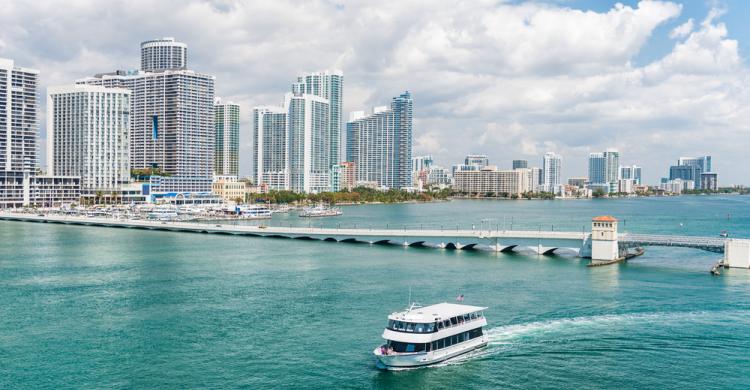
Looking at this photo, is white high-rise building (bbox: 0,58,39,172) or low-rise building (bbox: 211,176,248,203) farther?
low-rise building (bbox: 211,176,248,203)

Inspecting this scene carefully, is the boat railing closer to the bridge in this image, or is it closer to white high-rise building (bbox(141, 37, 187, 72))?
the bridge

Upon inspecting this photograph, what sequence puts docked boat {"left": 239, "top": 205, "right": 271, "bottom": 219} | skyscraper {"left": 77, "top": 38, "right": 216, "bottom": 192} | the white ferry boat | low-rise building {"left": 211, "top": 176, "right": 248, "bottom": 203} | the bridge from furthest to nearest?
low-rise building {"left": 211, "top": 176, "right": 248, "bottom": 203}, skyscraper {"left": 77, "top": 38, "right": 216, "bottom": 192}, docked boat {"left": 239, "top": 205, "right": 271, "bottom": 219}, the bridge, the white ferry boat

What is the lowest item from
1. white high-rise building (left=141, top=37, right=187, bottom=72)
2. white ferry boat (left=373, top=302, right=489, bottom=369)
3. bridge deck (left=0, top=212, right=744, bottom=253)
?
white ferry boat (left=373, top=302, right=489, bottom=369)

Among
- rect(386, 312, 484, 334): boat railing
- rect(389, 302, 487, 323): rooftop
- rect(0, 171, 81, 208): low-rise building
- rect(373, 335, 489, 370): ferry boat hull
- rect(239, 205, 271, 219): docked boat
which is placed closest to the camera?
rect(373, 335, 489, 370): ferry boat hull

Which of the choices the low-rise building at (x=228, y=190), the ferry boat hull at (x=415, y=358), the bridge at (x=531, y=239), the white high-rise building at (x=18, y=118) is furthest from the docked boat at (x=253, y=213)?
the ferry boat hull at (x=415, y=358)

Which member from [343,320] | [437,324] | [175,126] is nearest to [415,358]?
[437,324]

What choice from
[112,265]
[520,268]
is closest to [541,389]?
[520,268]

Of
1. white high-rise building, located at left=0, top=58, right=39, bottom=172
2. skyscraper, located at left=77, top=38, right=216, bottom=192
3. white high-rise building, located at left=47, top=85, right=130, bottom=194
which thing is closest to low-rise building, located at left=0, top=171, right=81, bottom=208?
white high-rise building, located at left=0, top=58, right=39, bottom=172
